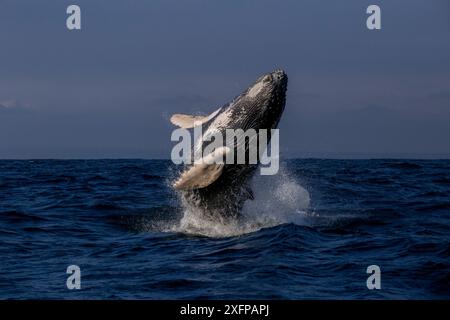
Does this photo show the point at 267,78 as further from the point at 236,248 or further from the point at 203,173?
the point at 236,248

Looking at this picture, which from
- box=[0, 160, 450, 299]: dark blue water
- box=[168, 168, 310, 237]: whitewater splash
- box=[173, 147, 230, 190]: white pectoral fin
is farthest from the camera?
box=[168, 168, 310, 237]: whitewater splash

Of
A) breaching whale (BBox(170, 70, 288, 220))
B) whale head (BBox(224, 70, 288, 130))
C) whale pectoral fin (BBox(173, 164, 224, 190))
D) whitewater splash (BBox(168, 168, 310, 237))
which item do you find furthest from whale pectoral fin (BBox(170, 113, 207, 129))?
whitewater splash (BBox(168, 168, 310, 237))

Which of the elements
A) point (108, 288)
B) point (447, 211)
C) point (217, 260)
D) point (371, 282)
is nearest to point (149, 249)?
point (217, 260)

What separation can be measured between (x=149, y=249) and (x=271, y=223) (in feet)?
11.5

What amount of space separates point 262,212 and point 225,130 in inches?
142

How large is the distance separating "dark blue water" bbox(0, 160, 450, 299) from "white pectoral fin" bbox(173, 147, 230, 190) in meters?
1.26

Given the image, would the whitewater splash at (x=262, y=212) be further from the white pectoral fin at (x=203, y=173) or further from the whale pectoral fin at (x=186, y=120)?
the whale pectoral fin at (x=186, y=120)

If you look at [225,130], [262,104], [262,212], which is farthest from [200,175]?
[262,212]

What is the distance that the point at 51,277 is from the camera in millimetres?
11477

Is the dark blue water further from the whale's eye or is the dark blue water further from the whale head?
the whale's eye

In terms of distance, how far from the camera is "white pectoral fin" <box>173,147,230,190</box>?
1371 cm

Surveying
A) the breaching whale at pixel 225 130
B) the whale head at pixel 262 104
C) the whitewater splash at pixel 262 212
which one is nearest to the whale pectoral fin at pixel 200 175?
the breaching whale at pixel 225 130

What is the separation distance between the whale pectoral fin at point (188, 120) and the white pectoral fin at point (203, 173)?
1.14 m

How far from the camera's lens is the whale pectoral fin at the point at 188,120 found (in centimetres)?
1473
